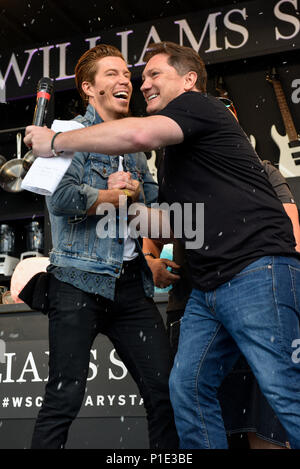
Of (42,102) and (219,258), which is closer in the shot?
(219,258)

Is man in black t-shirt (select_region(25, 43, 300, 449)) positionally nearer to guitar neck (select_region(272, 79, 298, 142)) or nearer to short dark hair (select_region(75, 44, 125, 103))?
short dark hair (select_region(75, 44, 125, 103))

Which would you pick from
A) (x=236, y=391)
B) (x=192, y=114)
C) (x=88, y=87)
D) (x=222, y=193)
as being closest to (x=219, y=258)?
(x=222, y=193)

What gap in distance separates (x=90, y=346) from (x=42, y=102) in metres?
0.83

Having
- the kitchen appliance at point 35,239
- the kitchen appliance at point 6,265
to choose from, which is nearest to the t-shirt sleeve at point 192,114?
the kitchen appliance at point 35,239

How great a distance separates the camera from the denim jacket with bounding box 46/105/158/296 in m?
2.12

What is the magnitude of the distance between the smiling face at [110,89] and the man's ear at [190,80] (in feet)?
0.89

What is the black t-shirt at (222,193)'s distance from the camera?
5.94 ft

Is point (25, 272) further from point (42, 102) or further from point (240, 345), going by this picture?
point (240, 345)

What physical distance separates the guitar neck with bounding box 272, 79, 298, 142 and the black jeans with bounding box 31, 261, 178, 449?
125 inches

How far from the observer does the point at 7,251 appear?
539 cm

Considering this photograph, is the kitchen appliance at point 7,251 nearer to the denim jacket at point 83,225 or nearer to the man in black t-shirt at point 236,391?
the man in black t-shirt at point 236,391

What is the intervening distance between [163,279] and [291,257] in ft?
2.37
